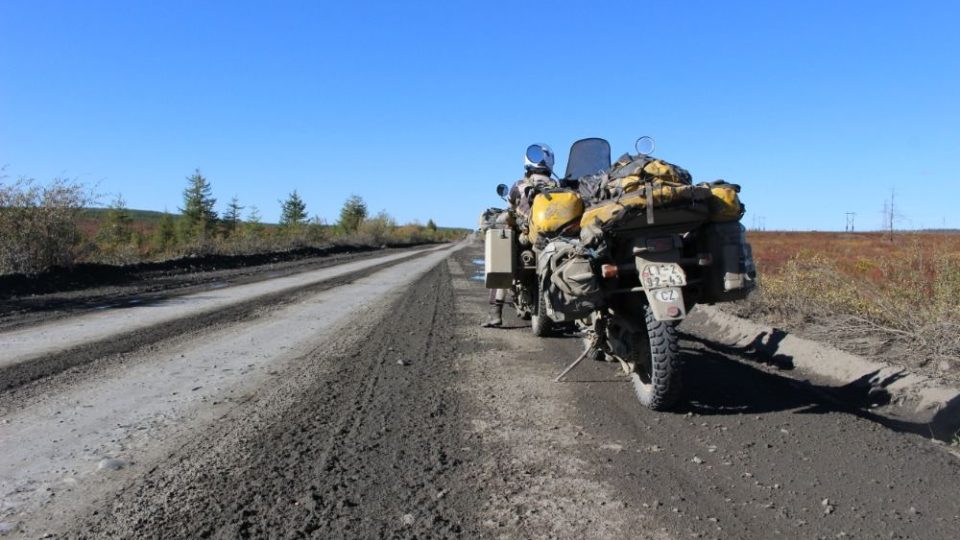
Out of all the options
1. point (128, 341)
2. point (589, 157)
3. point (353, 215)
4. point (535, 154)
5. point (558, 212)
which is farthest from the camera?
point (353, 215)

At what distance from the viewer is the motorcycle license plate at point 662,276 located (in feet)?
14.8

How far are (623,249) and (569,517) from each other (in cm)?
245

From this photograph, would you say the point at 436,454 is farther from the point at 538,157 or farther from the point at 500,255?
the point at 538,157

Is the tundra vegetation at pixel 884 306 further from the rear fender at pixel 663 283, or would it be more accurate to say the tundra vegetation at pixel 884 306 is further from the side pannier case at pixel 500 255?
the side pannier case at pixel 500 255

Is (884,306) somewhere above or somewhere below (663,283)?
below

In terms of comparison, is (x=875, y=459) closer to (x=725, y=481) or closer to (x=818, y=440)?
(x=818, y=440)

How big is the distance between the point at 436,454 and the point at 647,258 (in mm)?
2091

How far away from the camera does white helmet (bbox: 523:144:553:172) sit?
25.1ft

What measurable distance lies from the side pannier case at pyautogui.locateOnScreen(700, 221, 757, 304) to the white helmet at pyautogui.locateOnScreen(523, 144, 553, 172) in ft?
10.2

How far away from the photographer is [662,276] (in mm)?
4547

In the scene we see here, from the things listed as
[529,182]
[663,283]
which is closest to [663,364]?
[663,283]

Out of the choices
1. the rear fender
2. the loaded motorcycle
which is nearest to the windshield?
the loaded motorcycle

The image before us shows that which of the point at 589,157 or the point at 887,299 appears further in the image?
the point at 589,157

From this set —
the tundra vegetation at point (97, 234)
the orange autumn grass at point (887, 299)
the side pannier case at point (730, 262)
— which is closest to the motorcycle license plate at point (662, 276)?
the side pannier case at point (730, 262)
